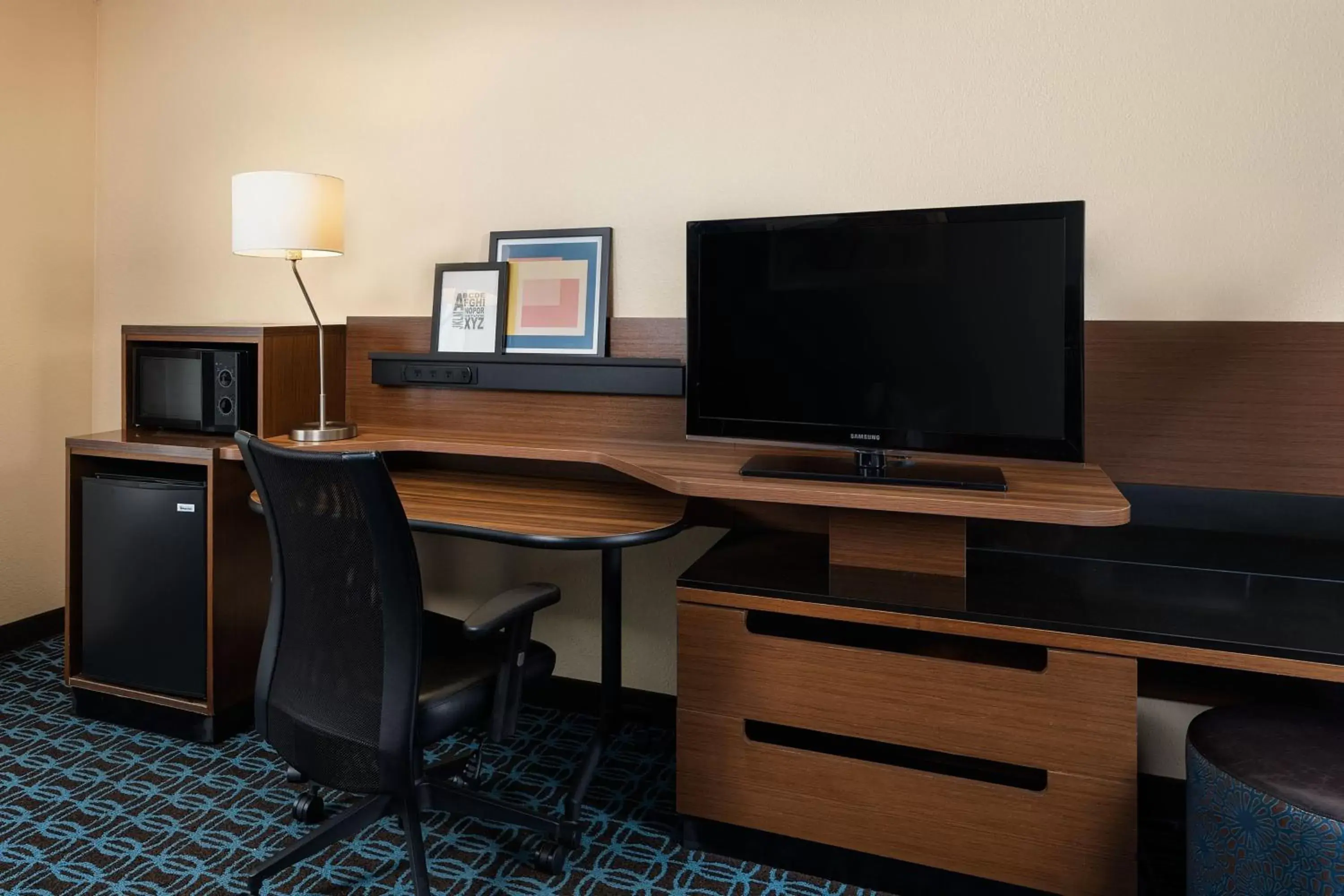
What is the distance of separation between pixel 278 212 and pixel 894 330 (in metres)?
1.22

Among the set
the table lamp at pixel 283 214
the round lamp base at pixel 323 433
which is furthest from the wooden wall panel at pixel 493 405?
the table lamp at pixel 283 214

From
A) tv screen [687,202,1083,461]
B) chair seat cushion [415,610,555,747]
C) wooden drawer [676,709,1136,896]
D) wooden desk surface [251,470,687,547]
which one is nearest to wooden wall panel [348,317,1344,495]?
tv screen [687,202,1083,461]

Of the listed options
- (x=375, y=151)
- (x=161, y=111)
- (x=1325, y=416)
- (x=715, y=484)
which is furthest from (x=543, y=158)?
(x=1325, y=416)

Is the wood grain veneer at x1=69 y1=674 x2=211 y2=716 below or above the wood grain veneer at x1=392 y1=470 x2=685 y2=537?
above

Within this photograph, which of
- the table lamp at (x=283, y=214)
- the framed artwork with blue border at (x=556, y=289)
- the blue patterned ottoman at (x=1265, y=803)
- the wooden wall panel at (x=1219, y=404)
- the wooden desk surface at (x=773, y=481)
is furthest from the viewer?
the framed artwork with blue border at (x=556, y=289)

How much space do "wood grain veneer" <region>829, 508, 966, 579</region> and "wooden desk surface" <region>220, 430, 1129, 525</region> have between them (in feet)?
0.30

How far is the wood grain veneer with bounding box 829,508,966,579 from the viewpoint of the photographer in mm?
1465

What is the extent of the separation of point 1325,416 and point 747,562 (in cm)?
97

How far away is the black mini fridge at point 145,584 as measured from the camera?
6.22ft

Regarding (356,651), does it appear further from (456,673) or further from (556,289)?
(556,289)

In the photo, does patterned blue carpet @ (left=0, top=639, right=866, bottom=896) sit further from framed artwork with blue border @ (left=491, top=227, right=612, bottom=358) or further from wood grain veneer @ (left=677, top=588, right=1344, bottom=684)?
framed artwork with blue border @ (left=491, top=227, right=612, bottom=358)

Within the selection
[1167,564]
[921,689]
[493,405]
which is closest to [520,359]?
[493,405]

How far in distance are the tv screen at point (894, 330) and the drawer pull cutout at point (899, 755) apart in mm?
511

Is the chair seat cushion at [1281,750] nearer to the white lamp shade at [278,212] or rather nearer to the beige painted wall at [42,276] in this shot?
the white lamp shade at [278,212]
